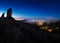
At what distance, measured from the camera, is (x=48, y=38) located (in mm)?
11672

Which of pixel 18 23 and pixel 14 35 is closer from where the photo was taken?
pixel 14 35

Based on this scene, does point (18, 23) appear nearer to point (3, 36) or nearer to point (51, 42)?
point (3, 36)

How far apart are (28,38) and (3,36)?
8.10ft

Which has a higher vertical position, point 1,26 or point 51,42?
point 1,26

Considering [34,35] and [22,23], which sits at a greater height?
[22,23]

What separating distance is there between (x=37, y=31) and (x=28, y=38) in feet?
4.16

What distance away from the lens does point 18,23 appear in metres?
13.0

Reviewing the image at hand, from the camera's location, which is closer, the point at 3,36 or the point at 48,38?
the point at 3,36

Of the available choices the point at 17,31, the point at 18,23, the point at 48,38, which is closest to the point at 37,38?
the point at 48,38

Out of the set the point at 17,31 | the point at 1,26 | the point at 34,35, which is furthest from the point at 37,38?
the point at 1,26

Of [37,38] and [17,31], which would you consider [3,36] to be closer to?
[17,31]

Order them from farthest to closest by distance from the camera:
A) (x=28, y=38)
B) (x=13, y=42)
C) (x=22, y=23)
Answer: (x=22, y=23) < (x=28, y=38) < (x=13, y=42)

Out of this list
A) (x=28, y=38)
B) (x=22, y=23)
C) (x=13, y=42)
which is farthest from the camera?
(x=22, y=23)

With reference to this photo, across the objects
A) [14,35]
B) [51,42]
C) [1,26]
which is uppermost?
[1,26]
